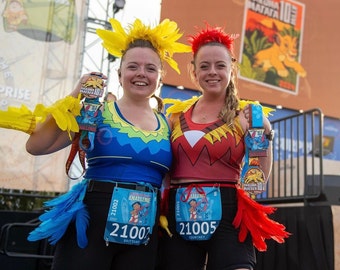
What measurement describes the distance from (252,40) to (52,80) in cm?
501

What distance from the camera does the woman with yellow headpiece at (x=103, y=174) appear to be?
171cm

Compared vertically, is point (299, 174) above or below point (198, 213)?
above

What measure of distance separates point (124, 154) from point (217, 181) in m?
0.45

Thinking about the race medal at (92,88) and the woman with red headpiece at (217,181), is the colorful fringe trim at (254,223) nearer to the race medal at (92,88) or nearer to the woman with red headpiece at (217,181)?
the woman with red headpiece at (217,181)

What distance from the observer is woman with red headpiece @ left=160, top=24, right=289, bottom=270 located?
1835 mm

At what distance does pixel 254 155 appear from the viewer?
186cm

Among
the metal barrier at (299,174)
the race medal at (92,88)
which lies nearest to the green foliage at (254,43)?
the metal barrier at (299,174)

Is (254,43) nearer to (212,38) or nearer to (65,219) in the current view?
(212,38)

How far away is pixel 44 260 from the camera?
4.16m

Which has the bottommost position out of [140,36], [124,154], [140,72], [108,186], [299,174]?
[108,186]

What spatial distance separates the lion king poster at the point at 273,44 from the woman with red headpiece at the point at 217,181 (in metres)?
6.88

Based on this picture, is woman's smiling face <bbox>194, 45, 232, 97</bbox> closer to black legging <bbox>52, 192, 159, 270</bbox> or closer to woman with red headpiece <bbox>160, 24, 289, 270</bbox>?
woman with red headpiece <bbox>160, 24, 289, 270</bbox>

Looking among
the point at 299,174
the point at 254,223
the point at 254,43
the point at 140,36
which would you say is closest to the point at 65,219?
the point at 254,223

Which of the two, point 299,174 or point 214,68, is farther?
point 299,174
